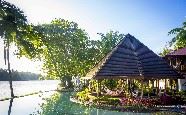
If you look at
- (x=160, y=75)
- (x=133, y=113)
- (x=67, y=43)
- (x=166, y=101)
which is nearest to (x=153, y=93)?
(x=160, y=75)

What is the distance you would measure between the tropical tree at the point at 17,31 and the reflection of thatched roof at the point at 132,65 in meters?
10.4

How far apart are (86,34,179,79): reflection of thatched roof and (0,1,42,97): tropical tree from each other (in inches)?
409

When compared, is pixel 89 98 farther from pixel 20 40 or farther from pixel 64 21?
pixel 64 21

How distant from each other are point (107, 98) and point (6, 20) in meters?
16.0

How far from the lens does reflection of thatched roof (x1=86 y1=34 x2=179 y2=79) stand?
37531 millimetres

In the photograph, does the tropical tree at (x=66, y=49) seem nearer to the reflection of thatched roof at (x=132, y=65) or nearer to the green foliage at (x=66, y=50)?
the green foliage at (x=66, y=50)

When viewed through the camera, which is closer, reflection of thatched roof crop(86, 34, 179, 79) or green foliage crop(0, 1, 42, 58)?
reflection of thatched roof crop(86, 34, 179, 79)

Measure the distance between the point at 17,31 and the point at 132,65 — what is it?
51.0ft

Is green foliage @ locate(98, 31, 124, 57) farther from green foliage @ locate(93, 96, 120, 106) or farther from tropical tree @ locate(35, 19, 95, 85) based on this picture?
green foliage @ locate(93, 96, 120, 106)

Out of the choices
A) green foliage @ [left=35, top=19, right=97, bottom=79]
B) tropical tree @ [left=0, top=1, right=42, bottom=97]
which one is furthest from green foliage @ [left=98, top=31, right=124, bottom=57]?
tropical tree @ [left=0, top=1, right=42, bottom=97]

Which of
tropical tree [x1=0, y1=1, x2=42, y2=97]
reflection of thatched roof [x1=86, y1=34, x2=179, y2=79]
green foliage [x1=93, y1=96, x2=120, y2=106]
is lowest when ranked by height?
green foliage [x1=93, y1=96, x2=120, y2=106]

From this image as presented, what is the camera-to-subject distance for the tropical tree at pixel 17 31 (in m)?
40.9

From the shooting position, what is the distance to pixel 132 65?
1517 inches

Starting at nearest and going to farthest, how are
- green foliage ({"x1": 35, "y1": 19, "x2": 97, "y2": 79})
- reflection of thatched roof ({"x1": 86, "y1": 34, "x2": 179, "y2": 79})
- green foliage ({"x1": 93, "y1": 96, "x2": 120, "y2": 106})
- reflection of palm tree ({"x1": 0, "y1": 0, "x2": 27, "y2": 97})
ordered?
green foliage ({"x1": 93, "y1": 96, "x2": 120, "y2": 106}) → reflection of thatched roof ({"x1": 86, "y1": 34, "x2": 179, "y2": 79}) → reflection of palm tree ({"x1": 0, "y1": 0, "x2": 27, "y2": 97}) → green foliage ({"x1": 35, "y1": 19, "x2": 97, "y2": 79})
